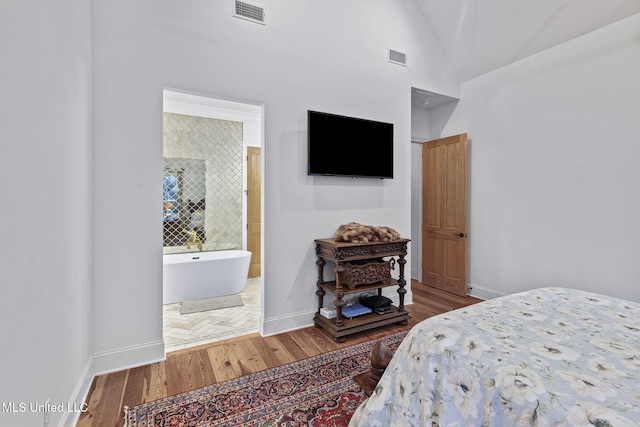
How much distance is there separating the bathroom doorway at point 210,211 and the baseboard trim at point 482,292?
2.86 meters

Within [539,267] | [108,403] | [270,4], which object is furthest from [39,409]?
[539,267]

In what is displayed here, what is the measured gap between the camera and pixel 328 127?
3.08m

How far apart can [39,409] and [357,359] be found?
1.92 metres

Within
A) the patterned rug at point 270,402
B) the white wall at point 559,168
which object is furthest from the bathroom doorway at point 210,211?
the white wall at point 559,168

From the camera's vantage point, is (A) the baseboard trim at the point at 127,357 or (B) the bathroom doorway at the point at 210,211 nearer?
(A) the baseboard trim at the point at 127,357

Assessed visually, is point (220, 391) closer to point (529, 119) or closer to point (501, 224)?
point (501, 224)

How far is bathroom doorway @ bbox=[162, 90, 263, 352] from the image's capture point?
3711 millimetres

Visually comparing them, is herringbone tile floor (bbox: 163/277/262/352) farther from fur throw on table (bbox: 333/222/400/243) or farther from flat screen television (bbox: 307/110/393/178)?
flat screen television (bbox: 307/110/393/178)

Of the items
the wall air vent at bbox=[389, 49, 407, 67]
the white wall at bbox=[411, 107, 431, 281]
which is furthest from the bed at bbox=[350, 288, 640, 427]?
the white wall at bbox=[411, 107, 431, 281]

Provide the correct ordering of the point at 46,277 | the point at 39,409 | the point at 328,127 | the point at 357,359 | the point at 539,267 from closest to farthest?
the point at 39,409 → the point at 46,277 → the point at 357,359 → the point at 328,127 → the point at 539,267

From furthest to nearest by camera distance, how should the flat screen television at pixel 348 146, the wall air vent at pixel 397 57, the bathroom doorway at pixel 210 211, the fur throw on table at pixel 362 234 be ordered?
the bathroom doorway at pixel 210 211
the wall air vent at pixel 397 57
the flat screen television at pixel 348 146
the fur throw on table at pixel 362 234

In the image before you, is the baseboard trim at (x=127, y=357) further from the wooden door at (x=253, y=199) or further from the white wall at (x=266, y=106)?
the wooden door at (x=253, y=199)

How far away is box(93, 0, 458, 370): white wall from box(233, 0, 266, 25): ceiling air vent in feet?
0.19

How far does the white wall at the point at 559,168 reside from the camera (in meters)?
2.79
